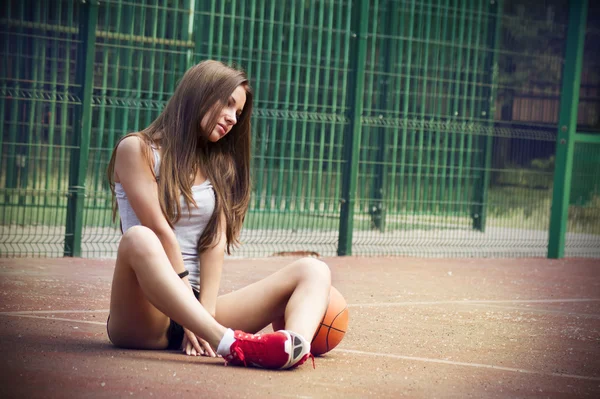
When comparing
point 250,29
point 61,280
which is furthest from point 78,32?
point 61,280

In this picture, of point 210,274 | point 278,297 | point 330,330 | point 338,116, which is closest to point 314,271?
point 278,297

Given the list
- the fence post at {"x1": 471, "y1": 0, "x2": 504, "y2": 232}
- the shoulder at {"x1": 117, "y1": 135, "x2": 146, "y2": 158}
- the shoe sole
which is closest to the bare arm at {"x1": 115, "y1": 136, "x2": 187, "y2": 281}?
the shoulder at {"x1": 117, "y1": 135, "x2": 146, "y2": 158}

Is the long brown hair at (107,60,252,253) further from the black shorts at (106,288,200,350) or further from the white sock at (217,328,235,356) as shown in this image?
the white sock at (217,328,235,356)

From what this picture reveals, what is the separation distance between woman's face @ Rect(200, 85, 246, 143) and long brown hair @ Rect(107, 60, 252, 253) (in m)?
0.02

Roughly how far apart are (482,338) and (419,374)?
1623mm

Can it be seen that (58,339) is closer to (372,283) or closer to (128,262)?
(128,262)

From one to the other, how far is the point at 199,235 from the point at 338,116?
6.69 meters

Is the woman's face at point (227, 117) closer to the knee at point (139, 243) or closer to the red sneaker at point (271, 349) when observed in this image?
the knee at point (139, 243)

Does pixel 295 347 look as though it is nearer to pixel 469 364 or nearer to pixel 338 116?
pixel 469 364

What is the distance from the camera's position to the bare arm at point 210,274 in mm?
5430

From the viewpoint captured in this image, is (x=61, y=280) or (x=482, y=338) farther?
(x=61, y=280)

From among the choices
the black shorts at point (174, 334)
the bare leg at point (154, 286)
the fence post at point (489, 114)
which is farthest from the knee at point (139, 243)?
the fence post at point (489, 114)

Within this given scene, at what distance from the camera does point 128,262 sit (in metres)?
5.02

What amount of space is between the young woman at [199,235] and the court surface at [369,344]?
5.5 inches
